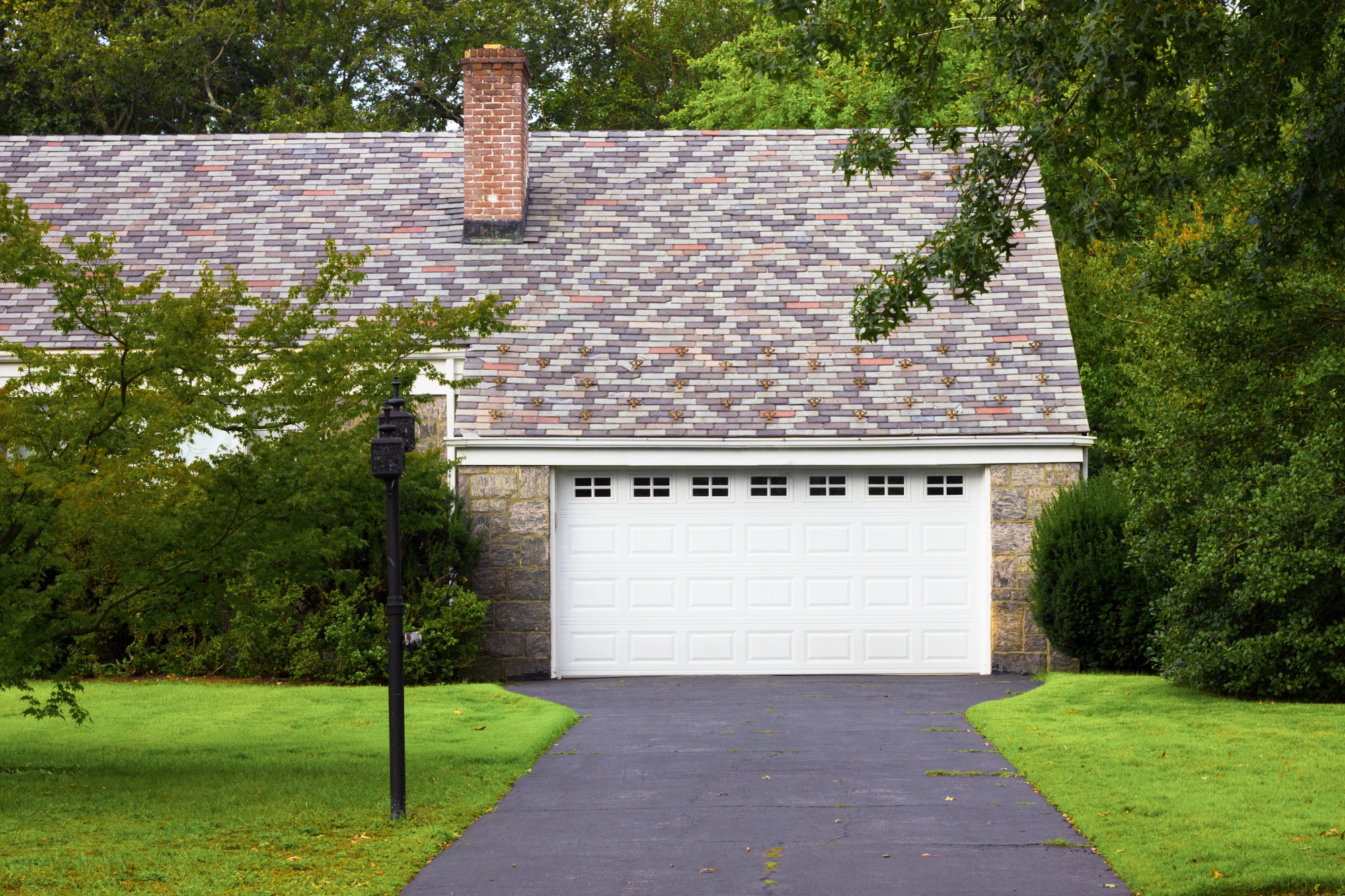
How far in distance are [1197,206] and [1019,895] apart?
20334mm

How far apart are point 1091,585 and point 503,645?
6.17 metres

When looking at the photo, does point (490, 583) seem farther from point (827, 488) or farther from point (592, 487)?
point (827, 488)

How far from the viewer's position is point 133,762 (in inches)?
402

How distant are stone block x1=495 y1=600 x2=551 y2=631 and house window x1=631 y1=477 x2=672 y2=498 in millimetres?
1597

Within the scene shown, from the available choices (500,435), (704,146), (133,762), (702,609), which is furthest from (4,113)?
(133,762)

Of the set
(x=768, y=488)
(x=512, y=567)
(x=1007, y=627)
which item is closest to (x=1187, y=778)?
(x=1007, y=627)

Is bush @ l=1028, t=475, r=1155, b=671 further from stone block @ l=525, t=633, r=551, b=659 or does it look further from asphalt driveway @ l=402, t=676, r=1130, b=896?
stone block @ l=525, t=633, r=551, b=659

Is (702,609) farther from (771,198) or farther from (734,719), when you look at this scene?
(771,198)

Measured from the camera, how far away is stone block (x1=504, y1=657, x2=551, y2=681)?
50.8 ft

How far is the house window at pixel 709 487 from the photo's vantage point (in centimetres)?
1595

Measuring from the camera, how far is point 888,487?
629 inches

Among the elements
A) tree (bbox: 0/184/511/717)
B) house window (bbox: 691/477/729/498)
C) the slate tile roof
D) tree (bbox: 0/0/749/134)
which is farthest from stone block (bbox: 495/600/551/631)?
tree (bbox: 0/0/749/134)

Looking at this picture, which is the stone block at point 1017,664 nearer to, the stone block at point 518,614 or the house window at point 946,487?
the house window at point 946,487

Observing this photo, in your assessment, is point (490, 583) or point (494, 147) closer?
→ point (490, 583)
